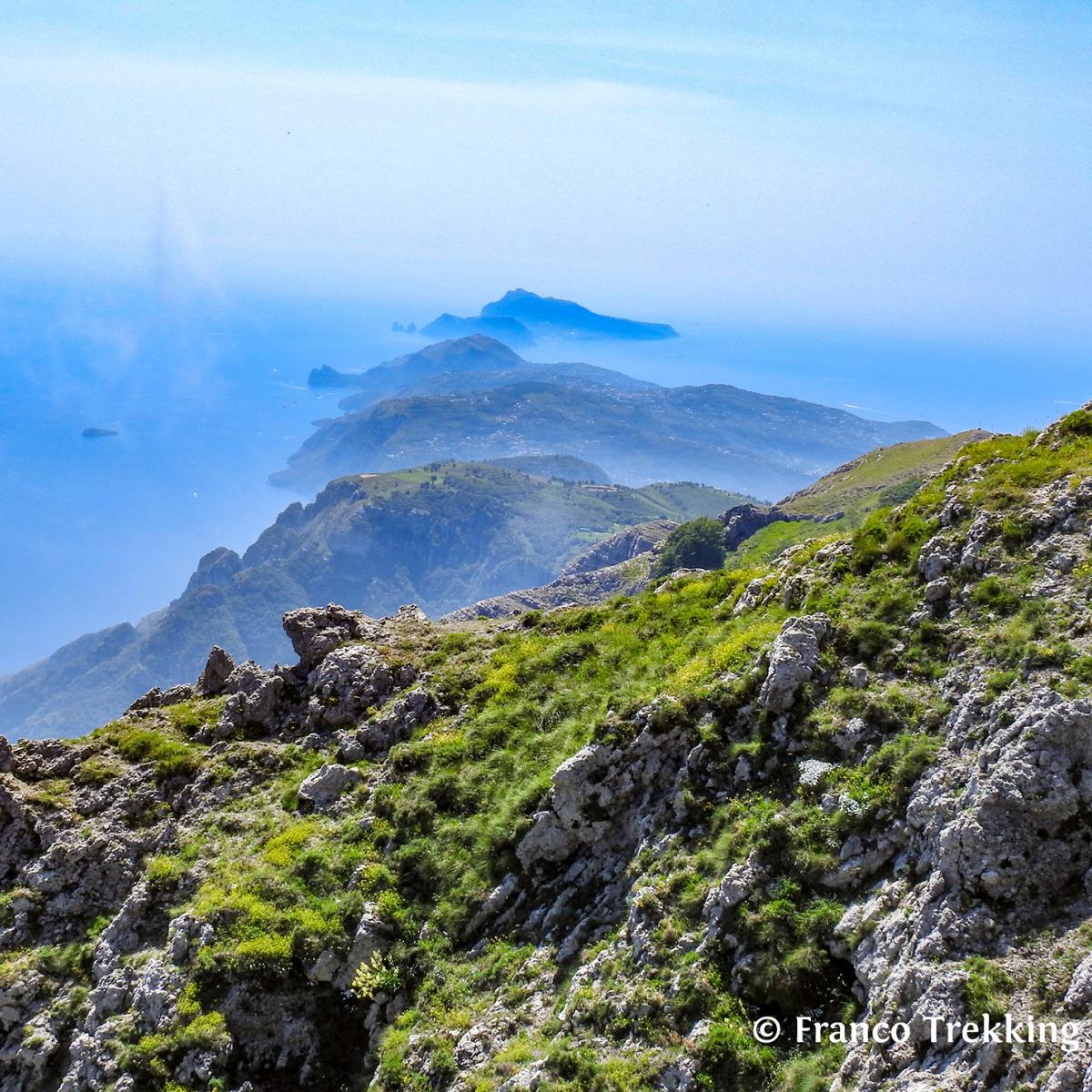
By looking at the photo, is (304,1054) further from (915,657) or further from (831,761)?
(915,657)

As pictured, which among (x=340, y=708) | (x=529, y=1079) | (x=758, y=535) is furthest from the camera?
(x=758, y=535)

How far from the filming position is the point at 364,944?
62.5 feet

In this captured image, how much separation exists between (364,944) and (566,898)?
215 inches

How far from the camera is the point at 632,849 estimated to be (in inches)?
742

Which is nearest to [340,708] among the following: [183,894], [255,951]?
[183,894]

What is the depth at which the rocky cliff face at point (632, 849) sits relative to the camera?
12805mm

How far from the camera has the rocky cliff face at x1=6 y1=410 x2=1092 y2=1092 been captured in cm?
1280

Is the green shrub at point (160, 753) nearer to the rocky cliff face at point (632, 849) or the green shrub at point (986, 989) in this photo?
the rocky cliff face at point (632, 849)

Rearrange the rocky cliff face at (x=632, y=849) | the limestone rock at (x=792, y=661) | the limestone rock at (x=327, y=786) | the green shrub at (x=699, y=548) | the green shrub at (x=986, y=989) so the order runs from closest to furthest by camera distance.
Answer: the green shrub at (x=986, y=989), the rocky cliff face at (x=632, y=849), the limestone rock at (x=792, y=661), the limestone rock at (x=327, y=786), the green shrub at (x=699, y=548)

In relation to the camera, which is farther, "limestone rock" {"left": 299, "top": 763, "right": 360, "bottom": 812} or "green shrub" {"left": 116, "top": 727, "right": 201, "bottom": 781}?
"green shrub" {"left": 116, "top": 727, "right": 201, "bottom": 781}

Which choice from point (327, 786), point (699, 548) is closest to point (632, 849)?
point (327, 786)

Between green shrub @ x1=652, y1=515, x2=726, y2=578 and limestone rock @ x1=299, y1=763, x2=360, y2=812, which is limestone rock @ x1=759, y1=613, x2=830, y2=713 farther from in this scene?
green shrub @ x1=652, y1=515, x2=726, y2=578

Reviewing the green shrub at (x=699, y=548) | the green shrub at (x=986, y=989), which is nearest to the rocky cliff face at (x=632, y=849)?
the green shrub at (x=986, y=989)

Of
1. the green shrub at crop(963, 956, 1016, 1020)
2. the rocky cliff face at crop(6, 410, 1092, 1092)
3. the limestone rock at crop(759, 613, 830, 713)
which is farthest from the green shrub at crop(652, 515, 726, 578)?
the green shrub at crop(963, 956, 1016, 1020)
